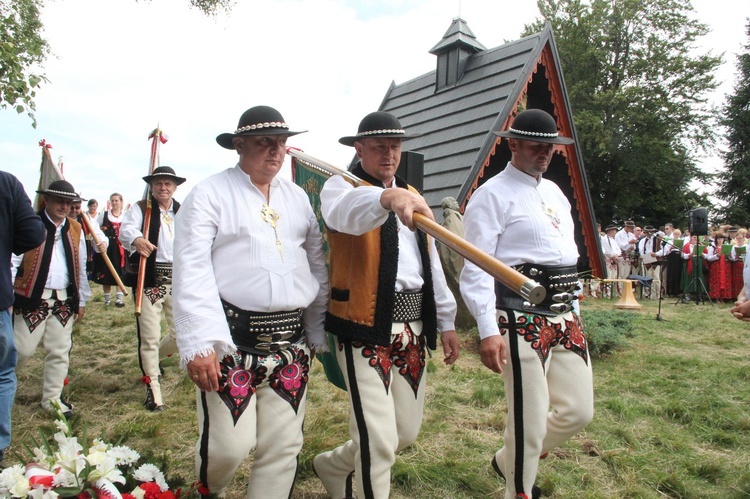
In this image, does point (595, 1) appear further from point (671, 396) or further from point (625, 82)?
point (671, 396)

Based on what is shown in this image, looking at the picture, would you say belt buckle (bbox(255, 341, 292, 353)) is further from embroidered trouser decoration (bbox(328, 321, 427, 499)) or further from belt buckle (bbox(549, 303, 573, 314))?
belt buckle (bbox(549, 303, 573, 314))

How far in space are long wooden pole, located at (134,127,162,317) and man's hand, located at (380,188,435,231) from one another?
12.2ft

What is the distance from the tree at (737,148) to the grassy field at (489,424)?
2703 cm

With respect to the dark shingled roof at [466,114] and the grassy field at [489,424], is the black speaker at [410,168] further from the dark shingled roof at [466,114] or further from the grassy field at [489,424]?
the dark shingled roof at [466,114]

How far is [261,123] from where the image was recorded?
2727 millimetres

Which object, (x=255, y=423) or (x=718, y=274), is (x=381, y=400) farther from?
(x=718, y=274)

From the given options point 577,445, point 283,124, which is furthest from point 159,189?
point 577,445

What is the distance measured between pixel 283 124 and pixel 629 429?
3809 mm

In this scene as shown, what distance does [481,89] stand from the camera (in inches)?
375

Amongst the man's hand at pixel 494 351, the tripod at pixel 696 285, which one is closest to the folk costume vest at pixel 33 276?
the man's hand at pixel 494 351

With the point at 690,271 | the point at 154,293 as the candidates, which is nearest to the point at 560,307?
the point at 154,293

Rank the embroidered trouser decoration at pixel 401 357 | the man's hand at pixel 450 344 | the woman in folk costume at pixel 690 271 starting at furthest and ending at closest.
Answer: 1. the woman in folk costume at pixel 690 271
2. the man's hand at pixel 450 344
3. the embroidered trouser decoration at pixel 401 357

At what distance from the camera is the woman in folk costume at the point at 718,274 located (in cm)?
1460

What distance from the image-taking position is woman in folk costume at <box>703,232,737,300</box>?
14602 mm
